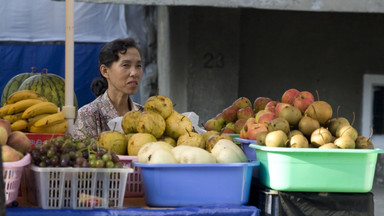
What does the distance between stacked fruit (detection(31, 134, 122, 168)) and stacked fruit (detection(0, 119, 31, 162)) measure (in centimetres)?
10

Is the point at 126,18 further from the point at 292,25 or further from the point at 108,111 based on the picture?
the point at 108,111

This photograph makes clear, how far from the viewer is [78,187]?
2.53 m

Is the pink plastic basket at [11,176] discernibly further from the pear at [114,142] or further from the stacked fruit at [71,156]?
the pear at [114,142]

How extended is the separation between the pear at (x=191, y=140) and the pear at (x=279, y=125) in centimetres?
38

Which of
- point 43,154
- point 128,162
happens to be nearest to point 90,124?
point 128,162

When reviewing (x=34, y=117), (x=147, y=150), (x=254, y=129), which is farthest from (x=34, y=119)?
(x=254, y=129)

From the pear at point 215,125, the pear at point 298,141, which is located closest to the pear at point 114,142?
the pear at point 298,141

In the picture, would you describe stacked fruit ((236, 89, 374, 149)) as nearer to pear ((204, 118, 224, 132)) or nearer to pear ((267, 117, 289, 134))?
pear ((267, 117, 289, 134))

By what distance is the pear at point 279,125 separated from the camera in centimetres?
306

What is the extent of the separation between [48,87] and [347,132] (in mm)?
3094

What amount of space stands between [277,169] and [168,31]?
16.0ft

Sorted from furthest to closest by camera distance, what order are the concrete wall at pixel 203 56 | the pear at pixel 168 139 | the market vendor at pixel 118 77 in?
1. the concrete wall at pixel 203 56
2. the market vendor at pixel 118 77
3. the pear at pixel 168 139

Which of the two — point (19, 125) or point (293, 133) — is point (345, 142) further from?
point (19, 125)

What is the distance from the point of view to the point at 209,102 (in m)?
7.32
